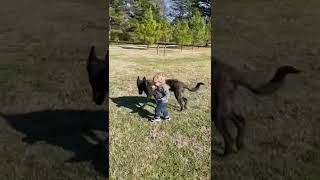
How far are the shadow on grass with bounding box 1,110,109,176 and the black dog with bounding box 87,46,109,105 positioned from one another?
151 mm

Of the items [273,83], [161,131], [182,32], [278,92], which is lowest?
[161,131]

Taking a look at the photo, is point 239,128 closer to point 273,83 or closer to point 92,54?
point 273,83

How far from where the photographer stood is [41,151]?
4.65 meters

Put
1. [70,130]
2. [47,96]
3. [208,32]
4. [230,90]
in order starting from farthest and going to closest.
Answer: [47,96], [70,130], [230,90], [208,32]

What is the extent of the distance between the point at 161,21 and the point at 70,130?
4.42ft

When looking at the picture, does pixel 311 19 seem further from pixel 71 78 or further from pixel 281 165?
pixel 71 78

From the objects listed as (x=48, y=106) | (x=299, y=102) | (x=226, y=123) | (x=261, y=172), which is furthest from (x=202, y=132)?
(x=48, y=106)

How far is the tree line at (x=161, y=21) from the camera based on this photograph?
13.1 feet

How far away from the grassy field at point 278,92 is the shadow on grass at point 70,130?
1041 millimetres

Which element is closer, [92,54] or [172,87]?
[172,87]

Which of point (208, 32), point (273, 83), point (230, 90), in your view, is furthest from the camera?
point (273, 83)

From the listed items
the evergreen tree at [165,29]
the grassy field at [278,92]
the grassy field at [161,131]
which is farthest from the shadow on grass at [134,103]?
the grassy field at [278,92]

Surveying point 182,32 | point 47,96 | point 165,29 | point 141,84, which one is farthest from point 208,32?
point 47,96

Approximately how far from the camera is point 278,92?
4645mm
